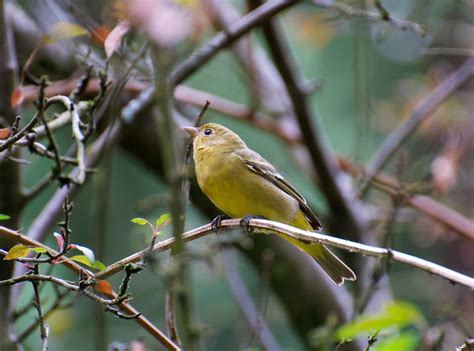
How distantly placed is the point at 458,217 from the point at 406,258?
354cm

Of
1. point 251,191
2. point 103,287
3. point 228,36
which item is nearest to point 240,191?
point 251,191

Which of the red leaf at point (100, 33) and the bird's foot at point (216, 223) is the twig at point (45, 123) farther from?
the red leaf at point (100, 33)

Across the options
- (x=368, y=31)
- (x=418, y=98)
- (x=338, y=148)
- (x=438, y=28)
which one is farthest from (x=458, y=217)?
(x=338, y=148)

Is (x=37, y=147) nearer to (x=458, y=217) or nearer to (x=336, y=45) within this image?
(x=458, y=217)

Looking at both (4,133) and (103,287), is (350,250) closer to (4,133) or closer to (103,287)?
(103,287)

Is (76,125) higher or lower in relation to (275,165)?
higher

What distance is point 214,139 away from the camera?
15.5 feet

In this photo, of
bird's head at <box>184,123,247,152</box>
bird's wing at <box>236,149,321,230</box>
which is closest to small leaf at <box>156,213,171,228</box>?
bird's wing at <box>236,149,321,230</box>

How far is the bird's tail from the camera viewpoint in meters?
3.98

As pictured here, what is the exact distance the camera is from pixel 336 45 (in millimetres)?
11352

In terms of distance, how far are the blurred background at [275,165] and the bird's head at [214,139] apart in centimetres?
15

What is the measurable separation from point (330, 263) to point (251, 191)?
0.60 meters

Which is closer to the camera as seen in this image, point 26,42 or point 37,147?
point 37,147

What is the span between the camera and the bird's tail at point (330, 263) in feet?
13.1
